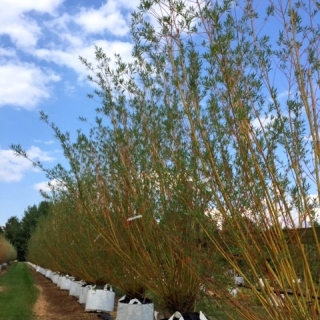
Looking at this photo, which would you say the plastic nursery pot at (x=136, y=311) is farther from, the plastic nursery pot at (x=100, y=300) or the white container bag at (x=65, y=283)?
the white container bag at (x=65, y=283)

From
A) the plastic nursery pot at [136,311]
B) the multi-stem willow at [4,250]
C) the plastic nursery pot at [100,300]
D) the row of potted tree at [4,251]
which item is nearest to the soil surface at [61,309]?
the plastic nursery pot at [100,300]

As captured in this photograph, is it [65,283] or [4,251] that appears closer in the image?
→ [65,283]

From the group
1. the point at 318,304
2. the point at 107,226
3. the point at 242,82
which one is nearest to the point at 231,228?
the point at 318,304

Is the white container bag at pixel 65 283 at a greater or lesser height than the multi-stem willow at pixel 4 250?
lesser

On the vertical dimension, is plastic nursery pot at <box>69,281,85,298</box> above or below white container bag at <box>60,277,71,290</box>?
below

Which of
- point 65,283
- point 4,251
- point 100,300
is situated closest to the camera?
point 100,300

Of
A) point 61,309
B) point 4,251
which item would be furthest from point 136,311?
point 4,251

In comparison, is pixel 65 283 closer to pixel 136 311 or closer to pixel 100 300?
pixel 100 300

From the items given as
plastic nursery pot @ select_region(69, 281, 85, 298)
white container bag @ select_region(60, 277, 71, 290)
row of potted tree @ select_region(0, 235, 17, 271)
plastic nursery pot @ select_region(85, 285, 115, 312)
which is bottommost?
plastic nursery pot @ select_region(85, 285, 115, 312)

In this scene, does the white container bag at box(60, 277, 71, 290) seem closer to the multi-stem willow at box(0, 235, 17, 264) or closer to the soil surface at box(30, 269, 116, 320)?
the soil surface at box(30, 269, 116, 320)

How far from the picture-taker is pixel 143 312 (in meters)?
7.32

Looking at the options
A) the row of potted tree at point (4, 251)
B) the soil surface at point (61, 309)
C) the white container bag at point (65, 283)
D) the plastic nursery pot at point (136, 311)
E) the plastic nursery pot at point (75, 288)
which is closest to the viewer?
the plastic nursery pot at point (136, 311)

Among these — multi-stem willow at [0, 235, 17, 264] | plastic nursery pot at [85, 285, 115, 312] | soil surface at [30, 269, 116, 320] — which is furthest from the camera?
multi-stem willow at [0, 235, 17, 264]

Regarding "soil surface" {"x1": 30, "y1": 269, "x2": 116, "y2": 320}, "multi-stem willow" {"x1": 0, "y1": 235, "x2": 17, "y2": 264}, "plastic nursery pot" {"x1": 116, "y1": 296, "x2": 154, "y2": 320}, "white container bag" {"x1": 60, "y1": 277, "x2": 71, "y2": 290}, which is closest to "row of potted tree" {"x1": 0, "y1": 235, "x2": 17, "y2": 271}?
"multi-stem willow" {"x1": 0, "y1": 235, "x2": 17, "y2": 264}
